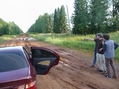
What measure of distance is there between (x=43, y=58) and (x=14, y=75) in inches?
74.7

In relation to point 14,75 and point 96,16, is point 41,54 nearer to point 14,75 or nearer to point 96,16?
point 14,75

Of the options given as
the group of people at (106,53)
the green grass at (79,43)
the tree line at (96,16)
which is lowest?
the green grass at (79,43)

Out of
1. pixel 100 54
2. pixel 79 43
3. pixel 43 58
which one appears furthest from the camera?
pixel 79 43

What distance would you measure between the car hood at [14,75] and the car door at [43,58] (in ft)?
5.02

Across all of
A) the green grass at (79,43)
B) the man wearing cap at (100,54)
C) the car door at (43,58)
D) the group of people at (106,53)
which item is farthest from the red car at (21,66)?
the green grass at (79,43)

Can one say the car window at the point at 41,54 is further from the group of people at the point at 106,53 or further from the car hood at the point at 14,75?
the group of people at the point at 106,53

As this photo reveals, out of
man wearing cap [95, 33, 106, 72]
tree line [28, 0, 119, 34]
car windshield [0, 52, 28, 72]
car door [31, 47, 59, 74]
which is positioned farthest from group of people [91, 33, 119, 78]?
tree line [28, 0, 119, 34]

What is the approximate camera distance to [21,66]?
15.4 feet

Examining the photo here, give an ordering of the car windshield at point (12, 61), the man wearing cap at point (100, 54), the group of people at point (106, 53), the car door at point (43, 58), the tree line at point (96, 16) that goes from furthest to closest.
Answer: the tree line at point (96, 16) → the man wearing cap at point (100, 54) → the group of people at point (106, 53) → the car door at point (43, 58) → the car windshield at point (12, 61)

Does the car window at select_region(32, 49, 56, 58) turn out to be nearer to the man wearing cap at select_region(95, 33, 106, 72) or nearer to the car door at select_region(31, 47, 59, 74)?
the car door at select_region(31, 47, 59, 74)

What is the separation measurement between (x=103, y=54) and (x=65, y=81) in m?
2.50

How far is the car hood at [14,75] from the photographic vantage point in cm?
389

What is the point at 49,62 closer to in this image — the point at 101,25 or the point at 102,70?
the point at 102,70

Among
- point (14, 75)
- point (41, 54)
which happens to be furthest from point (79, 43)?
point (14, 75)
